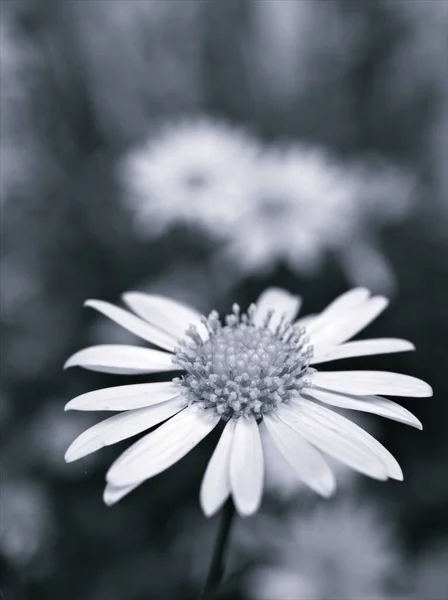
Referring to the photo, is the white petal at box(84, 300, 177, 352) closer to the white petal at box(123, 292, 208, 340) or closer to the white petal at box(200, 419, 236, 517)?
the white petal at box(123, 292, 208, 340)

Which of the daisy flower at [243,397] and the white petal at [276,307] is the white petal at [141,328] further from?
the white petal at [276,307]

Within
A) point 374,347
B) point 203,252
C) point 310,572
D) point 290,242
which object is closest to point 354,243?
point 290,242

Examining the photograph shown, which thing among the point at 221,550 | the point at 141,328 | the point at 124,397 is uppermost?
the point at 141,328

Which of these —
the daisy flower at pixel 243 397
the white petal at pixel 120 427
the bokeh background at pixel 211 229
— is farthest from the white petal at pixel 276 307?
the bokeh background at pixel 211 229

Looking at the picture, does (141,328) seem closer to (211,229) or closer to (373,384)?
(373,384)

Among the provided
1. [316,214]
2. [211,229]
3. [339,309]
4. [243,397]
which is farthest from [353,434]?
[316,214]
